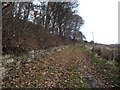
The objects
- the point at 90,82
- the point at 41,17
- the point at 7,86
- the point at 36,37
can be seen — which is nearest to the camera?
the point at 7,86

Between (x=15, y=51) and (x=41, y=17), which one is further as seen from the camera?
(x=41, y=17)

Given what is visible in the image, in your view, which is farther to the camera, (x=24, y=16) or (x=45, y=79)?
(x=24, y=16)

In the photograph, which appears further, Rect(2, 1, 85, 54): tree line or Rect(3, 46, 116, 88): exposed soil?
Rect(2, 1, 85, 54): tree line

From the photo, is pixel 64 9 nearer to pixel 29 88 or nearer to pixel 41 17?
pixel 41 17

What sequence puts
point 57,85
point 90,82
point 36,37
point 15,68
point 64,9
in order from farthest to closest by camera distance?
point 64,9 < point 36,37 < point 90,82 < point 15,68 < point 57,85

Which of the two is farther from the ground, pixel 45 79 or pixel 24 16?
pixel 24 16

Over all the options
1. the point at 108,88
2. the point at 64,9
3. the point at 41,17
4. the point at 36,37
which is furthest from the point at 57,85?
the point at 64,9

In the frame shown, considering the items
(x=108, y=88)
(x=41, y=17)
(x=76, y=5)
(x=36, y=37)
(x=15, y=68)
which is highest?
(x=76, y=5)

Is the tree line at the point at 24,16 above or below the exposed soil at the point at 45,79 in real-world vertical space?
above

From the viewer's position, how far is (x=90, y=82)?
Result: 48.6ft

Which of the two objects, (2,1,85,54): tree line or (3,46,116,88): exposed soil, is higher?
(2,1,85,54): tree line

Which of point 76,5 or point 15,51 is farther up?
point 76,5

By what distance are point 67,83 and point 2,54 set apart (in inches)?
143

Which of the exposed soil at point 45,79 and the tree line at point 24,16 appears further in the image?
the tree line at point 24,16
